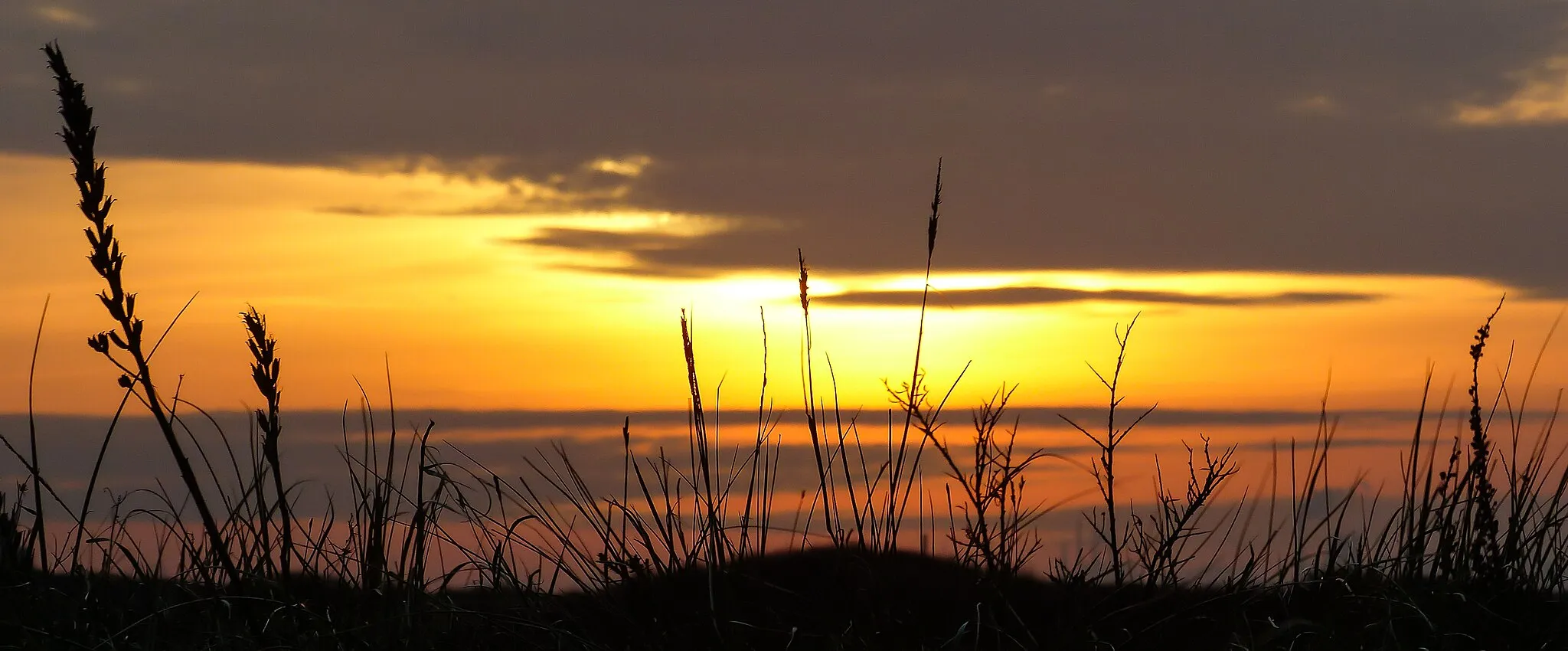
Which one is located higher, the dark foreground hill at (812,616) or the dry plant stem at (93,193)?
the dry plant stem at (93,193)

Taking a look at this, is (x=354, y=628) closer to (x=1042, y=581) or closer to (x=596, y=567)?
(x=596, y=567)

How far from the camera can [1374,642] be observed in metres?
3.21

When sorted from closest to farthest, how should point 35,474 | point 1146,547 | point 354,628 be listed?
point 354,628 → point 1146,547 → point 35,474

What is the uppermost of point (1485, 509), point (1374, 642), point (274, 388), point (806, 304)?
point (806, 304)

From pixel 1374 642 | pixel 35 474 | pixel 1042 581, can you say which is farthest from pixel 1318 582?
pixel 35 474

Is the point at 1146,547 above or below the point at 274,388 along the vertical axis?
below

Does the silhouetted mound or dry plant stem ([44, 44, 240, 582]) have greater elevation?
dry plant stem ([44, 44, 240, 582])

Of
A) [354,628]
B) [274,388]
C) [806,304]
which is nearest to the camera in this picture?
[354,628]

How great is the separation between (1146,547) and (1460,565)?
3.07ft

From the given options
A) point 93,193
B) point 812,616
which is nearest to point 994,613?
point 812,616

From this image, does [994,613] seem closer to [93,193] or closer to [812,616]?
[812,616]

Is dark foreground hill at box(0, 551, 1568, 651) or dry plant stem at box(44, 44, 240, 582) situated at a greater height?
dry plant stem at box(44, 44, 240, 582)

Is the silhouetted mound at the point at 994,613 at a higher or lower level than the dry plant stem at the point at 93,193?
lower

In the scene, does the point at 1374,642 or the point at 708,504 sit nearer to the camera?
the point at 1374,642
